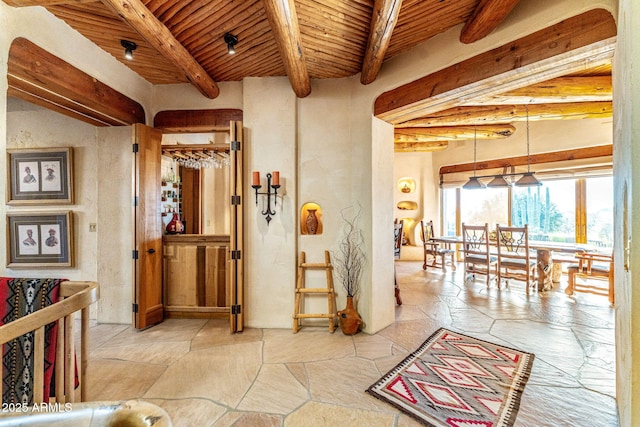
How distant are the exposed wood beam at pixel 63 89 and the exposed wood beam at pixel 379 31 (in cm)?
247

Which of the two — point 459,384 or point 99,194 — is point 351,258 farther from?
point 99,194

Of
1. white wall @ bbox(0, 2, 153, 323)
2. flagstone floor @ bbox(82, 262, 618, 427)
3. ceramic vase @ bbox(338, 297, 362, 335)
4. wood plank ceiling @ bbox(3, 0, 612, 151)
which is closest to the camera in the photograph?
flagstone floor @ bbox(82, 262, 618, 427)

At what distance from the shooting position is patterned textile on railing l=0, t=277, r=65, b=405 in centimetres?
141

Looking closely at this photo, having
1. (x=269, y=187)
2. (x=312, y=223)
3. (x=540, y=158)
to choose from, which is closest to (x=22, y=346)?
(x=269, y=187)

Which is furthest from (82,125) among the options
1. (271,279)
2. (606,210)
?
(606,210)

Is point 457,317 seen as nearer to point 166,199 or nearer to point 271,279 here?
point 271,279

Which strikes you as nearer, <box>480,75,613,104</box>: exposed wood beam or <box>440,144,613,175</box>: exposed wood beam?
<box>480,75,613,104</box>: exposed wood beam

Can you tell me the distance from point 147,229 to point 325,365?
8.04 ft

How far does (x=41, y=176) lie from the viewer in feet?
10.3

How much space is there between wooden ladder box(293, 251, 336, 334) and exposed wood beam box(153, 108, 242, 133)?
5.97 feet

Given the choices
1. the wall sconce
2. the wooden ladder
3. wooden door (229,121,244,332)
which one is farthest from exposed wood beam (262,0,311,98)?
the wooden ladder

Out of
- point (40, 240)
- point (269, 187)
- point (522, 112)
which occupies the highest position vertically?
point (522, 112)

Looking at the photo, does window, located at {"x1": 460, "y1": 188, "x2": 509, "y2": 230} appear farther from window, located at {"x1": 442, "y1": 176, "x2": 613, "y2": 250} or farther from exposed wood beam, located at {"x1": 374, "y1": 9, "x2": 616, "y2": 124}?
exposed wood beam, located at {"x1": 374, "y1": 9, "x2": 616, "y2": 124}

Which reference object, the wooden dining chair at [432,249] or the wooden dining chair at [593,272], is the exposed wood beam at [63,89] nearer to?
the wooden dining chair at [432,249]
